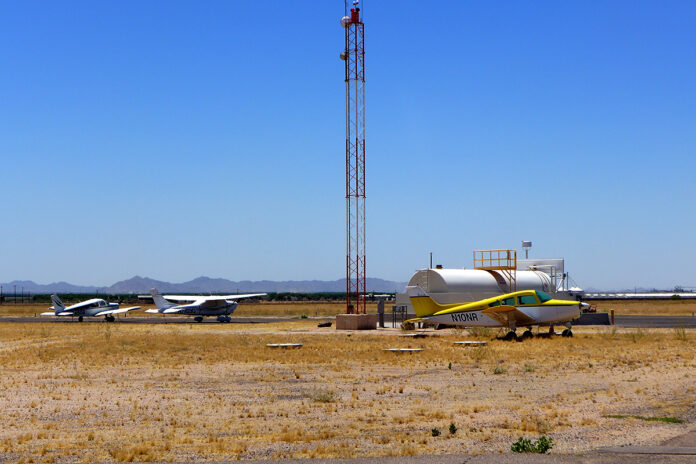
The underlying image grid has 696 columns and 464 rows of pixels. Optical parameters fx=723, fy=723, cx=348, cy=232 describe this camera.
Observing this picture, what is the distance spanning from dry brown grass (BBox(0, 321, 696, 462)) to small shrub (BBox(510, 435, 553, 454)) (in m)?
0.31

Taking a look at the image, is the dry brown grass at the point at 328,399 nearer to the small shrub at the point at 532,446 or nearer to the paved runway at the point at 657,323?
the small shrub at the point at 532,446

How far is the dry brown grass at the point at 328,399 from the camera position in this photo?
10.9 m

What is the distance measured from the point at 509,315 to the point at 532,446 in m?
22.5

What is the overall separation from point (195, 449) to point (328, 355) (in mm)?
15173

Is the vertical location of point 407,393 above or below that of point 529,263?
below

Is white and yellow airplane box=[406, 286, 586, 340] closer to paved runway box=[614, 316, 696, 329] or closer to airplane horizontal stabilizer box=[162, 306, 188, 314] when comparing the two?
paved runway box=[614, 316, 696, 329]

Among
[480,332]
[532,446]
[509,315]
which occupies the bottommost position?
[480,332]

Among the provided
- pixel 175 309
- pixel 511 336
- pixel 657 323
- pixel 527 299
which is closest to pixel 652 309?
pixel 657 323

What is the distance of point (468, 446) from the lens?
34.4ft

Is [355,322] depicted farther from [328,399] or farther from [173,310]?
[173,310]

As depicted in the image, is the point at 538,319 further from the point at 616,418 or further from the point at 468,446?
the point at 468,446

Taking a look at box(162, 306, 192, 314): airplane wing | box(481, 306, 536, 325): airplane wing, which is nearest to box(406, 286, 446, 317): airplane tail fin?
box(481, 306, 536, 325): airplane wing

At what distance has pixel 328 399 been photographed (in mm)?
15086

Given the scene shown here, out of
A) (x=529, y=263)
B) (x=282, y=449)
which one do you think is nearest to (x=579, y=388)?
(x=282, y=449)
